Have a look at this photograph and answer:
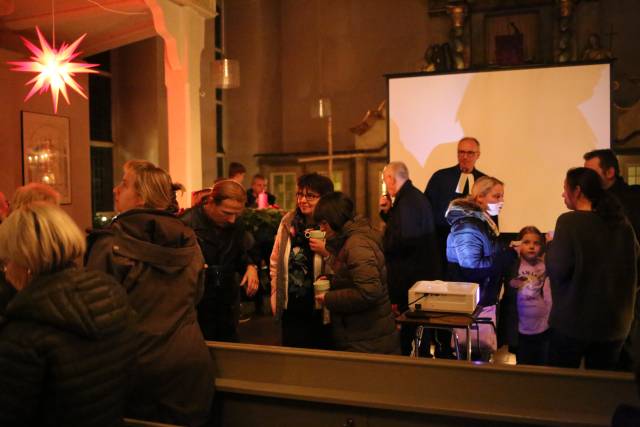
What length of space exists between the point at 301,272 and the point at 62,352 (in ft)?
→ 6.36

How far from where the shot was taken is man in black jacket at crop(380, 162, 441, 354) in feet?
13.9

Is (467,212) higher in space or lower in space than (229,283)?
higher

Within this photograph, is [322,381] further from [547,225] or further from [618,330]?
[547,225]

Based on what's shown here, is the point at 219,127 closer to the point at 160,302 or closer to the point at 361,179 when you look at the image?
the point at 361,179

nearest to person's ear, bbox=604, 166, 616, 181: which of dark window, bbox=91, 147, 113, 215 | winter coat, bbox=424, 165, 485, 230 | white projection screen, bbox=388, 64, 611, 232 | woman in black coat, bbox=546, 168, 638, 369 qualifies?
woman in black coat, bbox=546, 168, 638, 369

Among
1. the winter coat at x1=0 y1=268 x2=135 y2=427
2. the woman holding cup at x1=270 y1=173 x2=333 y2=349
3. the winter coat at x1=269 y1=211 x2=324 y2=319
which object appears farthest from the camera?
the winter coat at x1=269 y1=211 x2=324 y2=319

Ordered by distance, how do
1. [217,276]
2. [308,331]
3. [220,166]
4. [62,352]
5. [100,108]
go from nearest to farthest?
[62,352], [217,276], [308,331], [100,108], [220,166]

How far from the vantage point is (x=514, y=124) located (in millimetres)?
6797

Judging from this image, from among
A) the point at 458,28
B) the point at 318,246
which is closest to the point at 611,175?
the point at 318,246

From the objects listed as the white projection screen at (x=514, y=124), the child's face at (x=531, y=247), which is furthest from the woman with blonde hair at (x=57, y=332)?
the white projection screen at (x=514, y=124)

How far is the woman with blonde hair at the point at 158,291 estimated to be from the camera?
213 centimetres

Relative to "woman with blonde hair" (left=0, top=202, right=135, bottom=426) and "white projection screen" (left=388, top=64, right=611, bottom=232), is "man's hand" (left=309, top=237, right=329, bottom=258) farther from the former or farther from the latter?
"white projection screen" (left=388, top=64, right=611, bottom=232)

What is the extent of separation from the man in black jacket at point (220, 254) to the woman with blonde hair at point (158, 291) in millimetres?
821

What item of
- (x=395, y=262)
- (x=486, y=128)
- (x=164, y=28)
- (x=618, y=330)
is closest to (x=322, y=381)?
(x=618, y=330)
